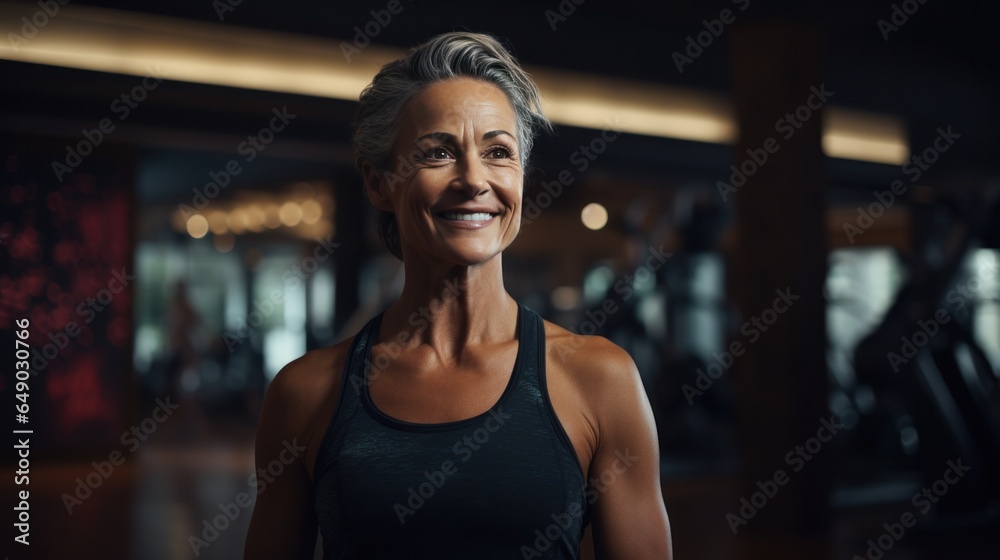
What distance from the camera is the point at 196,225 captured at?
45.9ft

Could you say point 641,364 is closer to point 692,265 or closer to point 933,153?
point 692,265

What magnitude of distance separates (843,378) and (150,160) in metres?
7.63

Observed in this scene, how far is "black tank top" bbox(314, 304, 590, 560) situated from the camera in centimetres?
101

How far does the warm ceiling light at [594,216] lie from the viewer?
41.6 feet

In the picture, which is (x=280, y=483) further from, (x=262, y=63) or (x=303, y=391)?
(x=262, y=63)

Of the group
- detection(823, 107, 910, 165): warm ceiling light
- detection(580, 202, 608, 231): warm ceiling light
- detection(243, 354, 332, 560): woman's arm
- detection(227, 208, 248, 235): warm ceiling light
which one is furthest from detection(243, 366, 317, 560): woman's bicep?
detection(227, 208, 248, 235): warm ceiling light

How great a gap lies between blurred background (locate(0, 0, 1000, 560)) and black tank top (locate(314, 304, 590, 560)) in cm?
275

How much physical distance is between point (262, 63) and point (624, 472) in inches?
225

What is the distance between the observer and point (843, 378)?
821cm


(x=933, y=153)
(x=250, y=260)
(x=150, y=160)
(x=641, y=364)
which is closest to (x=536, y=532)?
(x=641, y=364)
